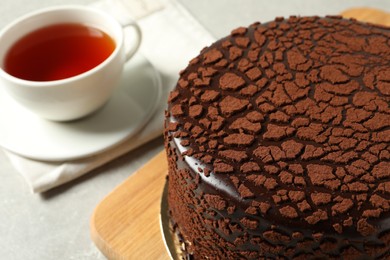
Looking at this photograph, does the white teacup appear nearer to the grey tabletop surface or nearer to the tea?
the tea

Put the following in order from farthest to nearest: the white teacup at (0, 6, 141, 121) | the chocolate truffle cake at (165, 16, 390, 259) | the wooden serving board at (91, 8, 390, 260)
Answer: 1. the white teacup at (0, 6, 141, 121)
2. the wooden serving board at (91, 8, 390, 260)
3. the chocolate truffle cake at (165, 16, 390, 259)

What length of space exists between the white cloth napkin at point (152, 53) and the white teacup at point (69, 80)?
10cm

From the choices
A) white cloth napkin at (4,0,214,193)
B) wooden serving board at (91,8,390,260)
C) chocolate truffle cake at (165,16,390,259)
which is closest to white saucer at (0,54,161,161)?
white cloth napkin at (4,0,214,193)

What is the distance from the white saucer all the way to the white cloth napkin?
26mm

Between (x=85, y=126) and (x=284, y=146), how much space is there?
0.67 meters

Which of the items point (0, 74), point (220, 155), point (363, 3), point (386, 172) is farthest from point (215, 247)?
point (363, 3)

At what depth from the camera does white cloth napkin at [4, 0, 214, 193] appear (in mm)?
1611

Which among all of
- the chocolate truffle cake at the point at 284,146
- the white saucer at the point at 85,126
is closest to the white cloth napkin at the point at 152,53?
the white saucer at the point at 85,126

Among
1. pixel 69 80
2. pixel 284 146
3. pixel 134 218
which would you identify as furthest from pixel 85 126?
pixel 284 146

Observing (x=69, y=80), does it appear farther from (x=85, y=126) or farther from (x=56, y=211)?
(x=56, y=211)

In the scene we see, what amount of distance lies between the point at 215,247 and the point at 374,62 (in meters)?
0.55

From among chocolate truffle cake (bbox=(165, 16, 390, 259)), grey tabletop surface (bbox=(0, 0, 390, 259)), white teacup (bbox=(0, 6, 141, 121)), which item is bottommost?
grey tabletop surface (bbox=(0, 0, 390, 259))

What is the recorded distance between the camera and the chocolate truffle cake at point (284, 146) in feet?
3.73

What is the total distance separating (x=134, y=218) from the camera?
4.99ft
